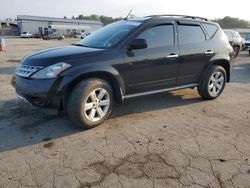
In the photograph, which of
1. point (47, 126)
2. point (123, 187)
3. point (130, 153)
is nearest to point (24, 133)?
point (47, 126)

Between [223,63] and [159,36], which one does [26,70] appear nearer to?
[159,36]

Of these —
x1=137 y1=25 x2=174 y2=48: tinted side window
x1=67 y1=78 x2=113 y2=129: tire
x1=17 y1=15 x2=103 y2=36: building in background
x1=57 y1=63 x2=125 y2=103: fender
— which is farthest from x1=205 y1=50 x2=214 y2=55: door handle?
x1=17 y1=15 x2=103 y2=36: building in background

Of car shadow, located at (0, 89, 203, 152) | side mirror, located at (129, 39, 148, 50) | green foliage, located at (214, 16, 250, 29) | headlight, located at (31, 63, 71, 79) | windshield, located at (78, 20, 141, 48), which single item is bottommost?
car shadow, located at (0, 89, 203, 152)

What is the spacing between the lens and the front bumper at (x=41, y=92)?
3.73 m

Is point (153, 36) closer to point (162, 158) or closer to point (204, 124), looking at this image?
point (204, 124)

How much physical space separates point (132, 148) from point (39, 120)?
6.25 feet

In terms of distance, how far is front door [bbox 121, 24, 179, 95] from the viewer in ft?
14.6

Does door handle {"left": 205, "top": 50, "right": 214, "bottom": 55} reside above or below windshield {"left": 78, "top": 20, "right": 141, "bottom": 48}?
below

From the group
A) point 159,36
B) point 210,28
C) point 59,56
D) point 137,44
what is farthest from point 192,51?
point 59,56

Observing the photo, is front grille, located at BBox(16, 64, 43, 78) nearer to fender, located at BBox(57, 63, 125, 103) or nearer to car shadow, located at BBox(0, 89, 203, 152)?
fender, located at BBox(57, 63, 125, 103)

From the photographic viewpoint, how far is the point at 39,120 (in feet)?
14.6

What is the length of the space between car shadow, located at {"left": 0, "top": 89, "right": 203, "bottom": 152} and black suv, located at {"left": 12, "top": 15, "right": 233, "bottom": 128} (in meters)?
0.40

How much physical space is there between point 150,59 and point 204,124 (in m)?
1.54

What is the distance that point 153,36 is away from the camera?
472 cm
